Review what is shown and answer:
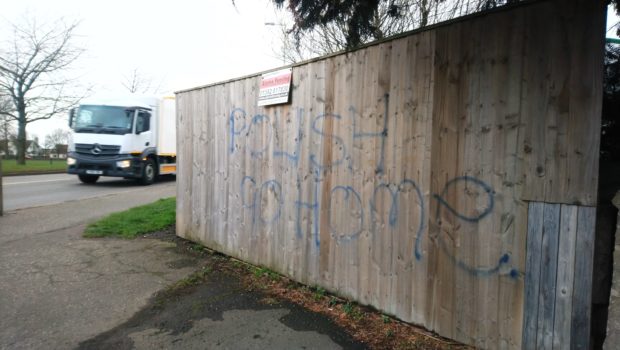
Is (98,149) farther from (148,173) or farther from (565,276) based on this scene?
(565,276)

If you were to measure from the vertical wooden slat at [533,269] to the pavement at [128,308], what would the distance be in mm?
1222

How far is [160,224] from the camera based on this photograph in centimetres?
695

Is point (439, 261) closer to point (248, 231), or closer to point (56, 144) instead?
point (248, 231)

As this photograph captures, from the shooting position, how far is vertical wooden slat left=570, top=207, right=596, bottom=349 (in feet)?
7.57

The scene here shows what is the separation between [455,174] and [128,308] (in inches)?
127

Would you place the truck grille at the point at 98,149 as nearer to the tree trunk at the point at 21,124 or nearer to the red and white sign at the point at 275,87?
the red and white sign at the point at 275,87

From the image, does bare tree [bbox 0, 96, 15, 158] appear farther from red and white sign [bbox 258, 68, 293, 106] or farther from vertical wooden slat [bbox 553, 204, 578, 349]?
vertical wooden slat [bbox 553, 204, 578, 349]

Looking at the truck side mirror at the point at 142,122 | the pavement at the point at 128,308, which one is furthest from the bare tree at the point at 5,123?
the pavement at the point at 128,308

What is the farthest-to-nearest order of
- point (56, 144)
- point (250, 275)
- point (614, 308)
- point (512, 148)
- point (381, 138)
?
point (56, 144)
point (250, 275)
point (381, 138)
point (512, 148)
point (614, 308)

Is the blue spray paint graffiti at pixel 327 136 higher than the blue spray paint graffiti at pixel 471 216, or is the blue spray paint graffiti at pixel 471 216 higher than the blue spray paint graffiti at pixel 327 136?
the blue spray paint graffiti at pixel 327 136

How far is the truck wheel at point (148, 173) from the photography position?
1481 cm

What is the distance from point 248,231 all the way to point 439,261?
252cm

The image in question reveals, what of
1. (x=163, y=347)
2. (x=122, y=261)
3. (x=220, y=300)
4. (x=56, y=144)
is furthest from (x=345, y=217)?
(x=56, y=144)

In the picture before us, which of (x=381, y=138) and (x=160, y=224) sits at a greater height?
(x=381, y=138)
